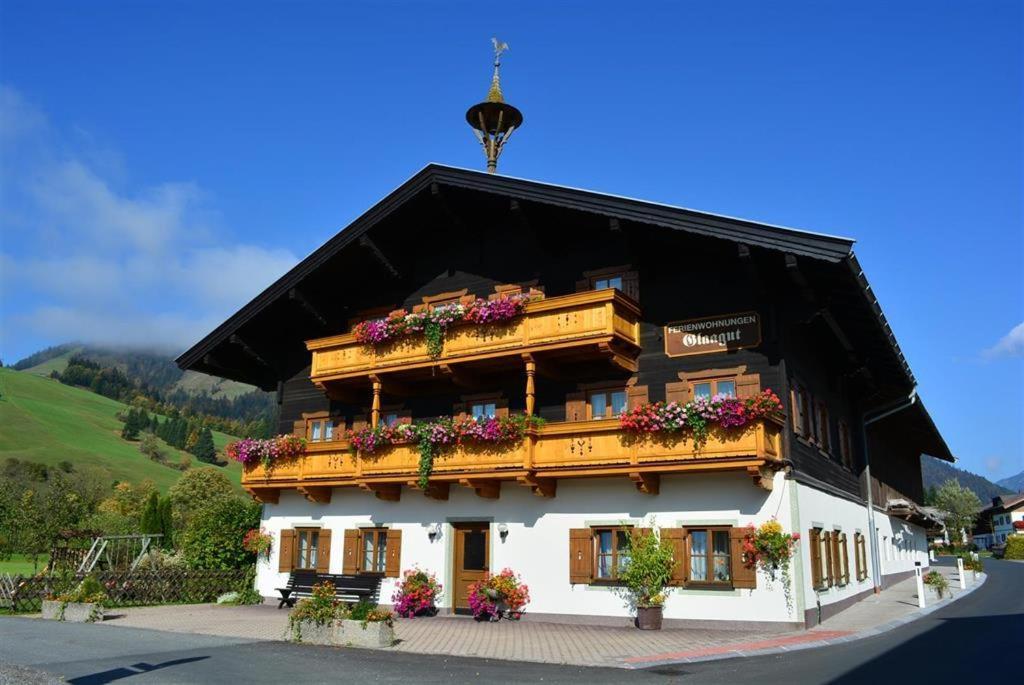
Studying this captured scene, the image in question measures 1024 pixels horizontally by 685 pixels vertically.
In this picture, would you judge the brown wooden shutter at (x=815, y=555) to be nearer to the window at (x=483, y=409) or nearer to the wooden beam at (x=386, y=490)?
the window at (x=483, y=409)

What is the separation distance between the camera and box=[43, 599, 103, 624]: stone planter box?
18266 mm

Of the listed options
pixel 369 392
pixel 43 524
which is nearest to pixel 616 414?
pixel 369 392

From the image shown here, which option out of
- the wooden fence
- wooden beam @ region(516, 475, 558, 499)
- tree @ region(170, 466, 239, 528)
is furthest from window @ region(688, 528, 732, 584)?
tree @ region(170, 466, 239, 528)

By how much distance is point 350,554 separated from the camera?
21.5 m

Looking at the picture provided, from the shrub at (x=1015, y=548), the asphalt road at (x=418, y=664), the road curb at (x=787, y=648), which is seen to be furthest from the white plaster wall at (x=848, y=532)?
the shrub at (x=1015, y=548)

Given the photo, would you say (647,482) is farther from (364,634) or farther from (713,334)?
(364,634)

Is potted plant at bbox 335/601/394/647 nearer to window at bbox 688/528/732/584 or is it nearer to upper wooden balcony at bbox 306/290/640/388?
window at bbox 688/528/732/584

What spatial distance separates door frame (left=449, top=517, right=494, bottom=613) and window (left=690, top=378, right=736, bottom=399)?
18.6 feet

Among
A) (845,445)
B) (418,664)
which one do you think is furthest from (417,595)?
(845,445)

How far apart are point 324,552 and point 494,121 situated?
13782 millimetres

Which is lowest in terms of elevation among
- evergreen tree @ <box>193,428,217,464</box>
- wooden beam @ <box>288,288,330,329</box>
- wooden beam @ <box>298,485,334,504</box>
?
wooden beam @ <box>298,485,334,504</box>

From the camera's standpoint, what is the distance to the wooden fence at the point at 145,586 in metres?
20.6

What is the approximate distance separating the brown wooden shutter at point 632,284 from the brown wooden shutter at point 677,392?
233cm

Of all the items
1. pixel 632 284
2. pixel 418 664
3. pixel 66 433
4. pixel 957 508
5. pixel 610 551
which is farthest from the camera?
pixel 66 433
